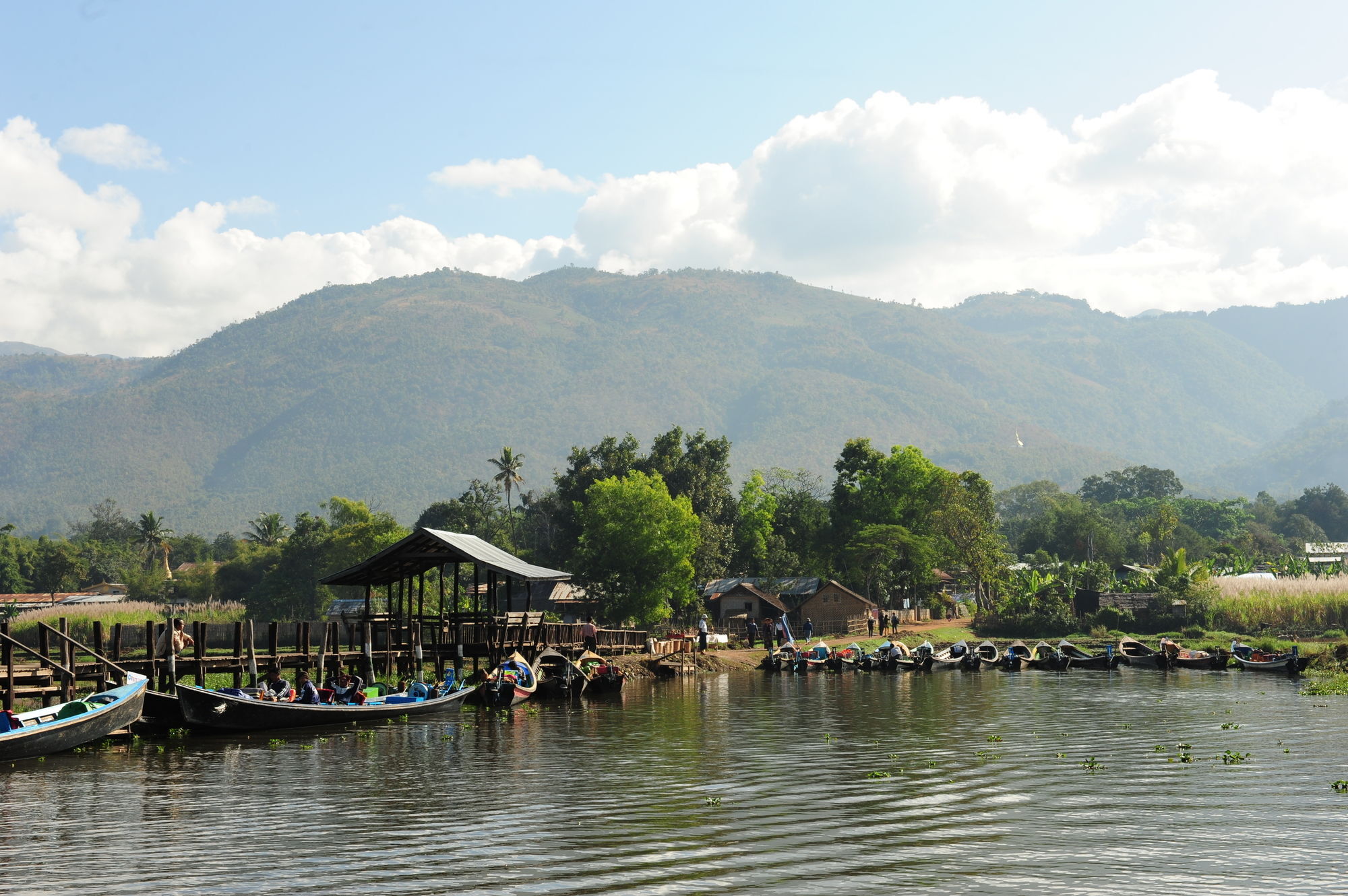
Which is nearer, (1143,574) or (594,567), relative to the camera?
(594,567)

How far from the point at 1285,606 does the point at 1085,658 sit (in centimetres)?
1928

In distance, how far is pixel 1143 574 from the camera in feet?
300

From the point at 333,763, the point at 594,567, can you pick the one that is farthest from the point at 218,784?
the point at 594,567

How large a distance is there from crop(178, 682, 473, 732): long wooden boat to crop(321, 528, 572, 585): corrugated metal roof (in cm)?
717

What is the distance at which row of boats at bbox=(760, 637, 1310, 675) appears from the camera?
60.8 m

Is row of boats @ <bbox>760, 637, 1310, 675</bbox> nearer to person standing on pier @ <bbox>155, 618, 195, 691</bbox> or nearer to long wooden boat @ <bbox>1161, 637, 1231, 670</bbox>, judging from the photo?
long wooden boat @ <bbox>1161, 637, 1231, 670</bbox>

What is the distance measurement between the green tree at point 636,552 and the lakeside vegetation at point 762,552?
4.7 inches

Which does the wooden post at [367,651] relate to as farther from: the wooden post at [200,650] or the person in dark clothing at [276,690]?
the wooden post at [200,650]

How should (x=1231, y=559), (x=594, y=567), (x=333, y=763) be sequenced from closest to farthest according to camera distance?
(x=333, y=763) → (x=594, y=567) → (x=1231, y=559)

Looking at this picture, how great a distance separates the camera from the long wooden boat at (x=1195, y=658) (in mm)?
59969

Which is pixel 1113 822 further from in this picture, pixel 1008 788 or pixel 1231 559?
pixel 1231 559

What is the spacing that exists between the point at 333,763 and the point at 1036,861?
1766 cm

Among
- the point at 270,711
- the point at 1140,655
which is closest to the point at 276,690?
the point at 270,711

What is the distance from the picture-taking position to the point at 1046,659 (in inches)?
2552
